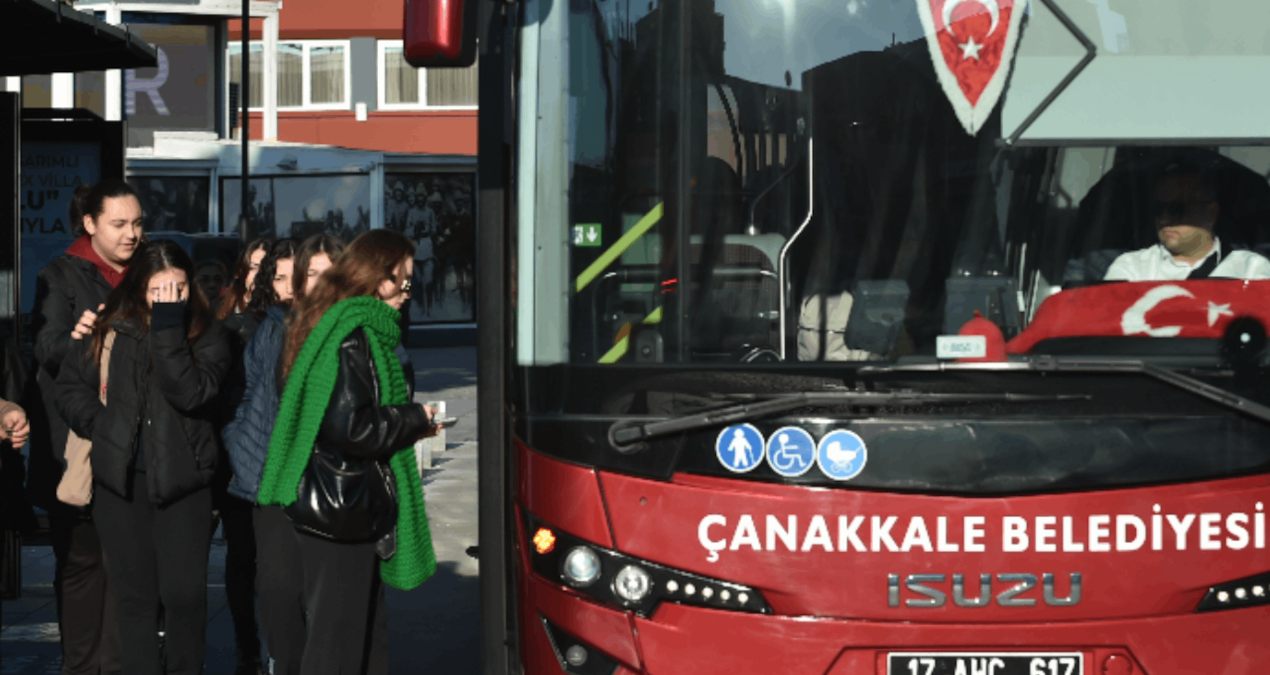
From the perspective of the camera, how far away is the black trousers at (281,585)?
494 centimetres

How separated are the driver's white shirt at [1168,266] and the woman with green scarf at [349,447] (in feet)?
6.72

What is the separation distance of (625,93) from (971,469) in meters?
1.24

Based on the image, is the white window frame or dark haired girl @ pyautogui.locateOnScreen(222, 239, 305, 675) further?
the white window frame

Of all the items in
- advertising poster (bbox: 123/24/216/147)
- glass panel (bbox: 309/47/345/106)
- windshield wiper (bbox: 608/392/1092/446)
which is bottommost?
windshield wiper (bbox: 608/392/1092/446)

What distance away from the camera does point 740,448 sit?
12.0ft

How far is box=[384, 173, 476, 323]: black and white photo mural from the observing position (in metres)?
28.8

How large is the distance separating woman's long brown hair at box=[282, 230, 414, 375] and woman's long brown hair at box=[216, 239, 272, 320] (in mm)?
1628

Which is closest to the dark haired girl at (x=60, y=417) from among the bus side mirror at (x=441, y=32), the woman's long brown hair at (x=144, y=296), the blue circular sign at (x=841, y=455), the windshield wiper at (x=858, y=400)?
the woman's long brown hair at (x=144, y=296)

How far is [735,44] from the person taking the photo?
3812 mm

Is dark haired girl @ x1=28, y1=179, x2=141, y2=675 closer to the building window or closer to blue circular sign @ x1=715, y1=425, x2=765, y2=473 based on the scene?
blue circular sign @ x1=715, y1=425, x2=765, y2=473

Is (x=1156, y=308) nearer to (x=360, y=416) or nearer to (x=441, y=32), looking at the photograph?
(x=441, y=32)

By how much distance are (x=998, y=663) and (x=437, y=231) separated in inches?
1025

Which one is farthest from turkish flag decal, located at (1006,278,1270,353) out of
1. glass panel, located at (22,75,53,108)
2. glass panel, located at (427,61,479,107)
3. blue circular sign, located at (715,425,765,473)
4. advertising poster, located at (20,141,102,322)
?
glass panel, located at (427,61,479,107)

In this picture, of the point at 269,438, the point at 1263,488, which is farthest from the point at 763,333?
the point at 269,438
